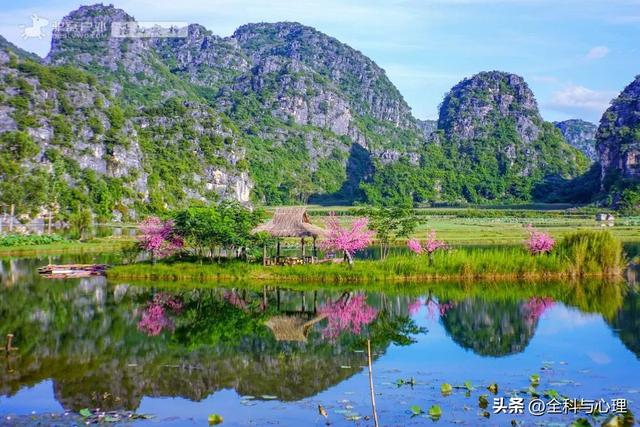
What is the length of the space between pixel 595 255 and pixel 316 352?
57.4 feet

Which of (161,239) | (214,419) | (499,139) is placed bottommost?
(214,419)

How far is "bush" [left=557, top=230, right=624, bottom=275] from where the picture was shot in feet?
101

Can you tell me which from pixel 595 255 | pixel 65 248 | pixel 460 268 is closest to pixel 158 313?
pixel 460 268

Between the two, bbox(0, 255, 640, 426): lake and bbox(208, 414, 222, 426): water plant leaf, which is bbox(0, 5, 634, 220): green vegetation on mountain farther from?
bbox(208, 414, 222, 426): water plant leaf

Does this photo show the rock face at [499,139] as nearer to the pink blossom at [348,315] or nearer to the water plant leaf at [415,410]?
the pink blossom at [348,315]

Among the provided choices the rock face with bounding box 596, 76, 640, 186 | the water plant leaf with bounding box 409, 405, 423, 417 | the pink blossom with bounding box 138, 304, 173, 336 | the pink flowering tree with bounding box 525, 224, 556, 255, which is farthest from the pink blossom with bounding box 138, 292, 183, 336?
the rock face with bounding box 596, 76, 640, 186

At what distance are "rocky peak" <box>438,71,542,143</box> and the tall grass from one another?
464 ft

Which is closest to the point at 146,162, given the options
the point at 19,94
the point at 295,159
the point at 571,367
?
the point at 19,94

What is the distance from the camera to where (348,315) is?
918 inches

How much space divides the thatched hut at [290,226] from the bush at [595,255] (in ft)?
36.0

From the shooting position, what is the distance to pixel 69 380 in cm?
1599

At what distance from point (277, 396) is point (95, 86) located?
3760 inches

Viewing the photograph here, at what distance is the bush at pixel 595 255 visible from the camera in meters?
30.9

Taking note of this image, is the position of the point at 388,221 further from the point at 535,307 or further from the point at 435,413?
the point at 435,413
